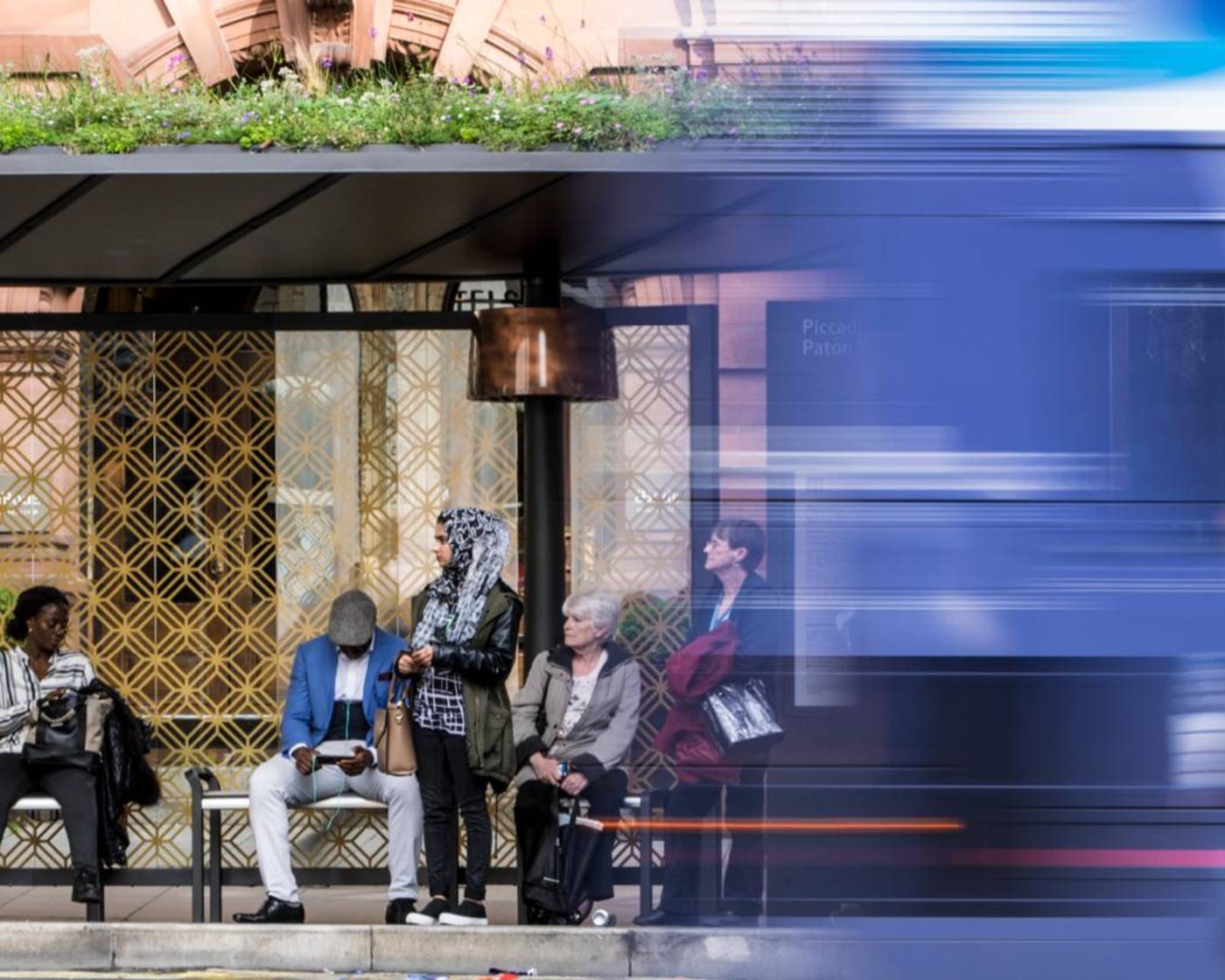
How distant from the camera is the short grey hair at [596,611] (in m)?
8.82

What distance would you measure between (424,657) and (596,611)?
73 cm

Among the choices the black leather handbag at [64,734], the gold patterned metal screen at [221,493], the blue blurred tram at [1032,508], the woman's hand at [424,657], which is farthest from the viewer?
the gold patterned metal screen at [221,493]

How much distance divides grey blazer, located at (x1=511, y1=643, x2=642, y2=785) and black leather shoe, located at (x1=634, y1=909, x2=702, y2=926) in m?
0.60

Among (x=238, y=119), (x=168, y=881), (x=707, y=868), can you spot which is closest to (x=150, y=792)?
(x=168, y=881)

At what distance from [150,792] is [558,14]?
848cm

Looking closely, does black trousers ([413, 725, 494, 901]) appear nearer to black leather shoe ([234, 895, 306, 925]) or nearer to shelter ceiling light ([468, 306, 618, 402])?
A: black leather shoe ([234, 895, 306, 925])

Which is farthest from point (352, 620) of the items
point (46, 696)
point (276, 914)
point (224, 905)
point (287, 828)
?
point (224, 905)

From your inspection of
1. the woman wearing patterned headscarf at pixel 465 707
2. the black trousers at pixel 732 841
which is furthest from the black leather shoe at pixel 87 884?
the black trousers at pixel 732 841

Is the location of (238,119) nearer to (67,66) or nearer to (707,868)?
(707,868)

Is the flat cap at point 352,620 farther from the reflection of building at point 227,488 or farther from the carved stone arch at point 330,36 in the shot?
the carved stone arch at point 330,36

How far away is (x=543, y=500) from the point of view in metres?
9.66

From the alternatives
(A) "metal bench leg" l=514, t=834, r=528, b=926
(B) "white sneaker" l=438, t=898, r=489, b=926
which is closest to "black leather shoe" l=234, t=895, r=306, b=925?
(B) "white sneaker" l=438, t=898, r=489, b=926

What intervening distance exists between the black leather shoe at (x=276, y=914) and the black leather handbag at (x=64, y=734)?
3.18ft

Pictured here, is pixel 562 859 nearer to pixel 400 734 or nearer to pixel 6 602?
pixel 400 734
